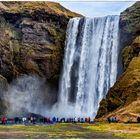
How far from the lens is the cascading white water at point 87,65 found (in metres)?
94.6

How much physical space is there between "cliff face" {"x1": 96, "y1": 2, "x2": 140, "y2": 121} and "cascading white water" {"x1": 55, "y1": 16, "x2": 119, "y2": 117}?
5014 mm

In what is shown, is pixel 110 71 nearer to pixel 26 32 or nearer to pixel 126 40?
pixel 126 40

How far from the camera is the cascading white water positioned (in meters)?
94.6

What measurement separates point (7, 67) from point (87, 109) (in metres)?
20.4

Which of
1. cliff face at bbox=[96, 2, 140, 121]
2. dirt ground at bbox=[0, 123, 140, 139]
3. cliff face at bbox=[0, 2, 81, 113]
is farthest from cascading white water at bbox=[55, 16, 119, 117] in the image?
dirt ground at bbox=[0, 123, 140, 139]

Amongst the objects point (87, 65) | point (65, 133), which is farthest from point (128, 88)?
point (87, 65)

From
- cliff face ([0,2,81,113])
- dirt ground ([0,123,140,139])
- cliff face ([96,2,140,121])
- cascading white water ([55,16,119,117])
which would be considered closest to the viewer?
dirt ground ([0,123,140,139])

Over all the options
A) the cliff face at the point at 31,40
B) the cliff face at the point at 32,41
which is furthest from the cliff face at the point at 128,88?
the cliff face at the point at 32,41

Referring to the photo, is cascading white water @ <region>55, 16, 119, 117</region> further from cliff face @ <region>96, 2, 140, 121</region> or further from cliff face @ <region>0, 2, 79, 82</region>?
cliff face @ <region>96, 2, 140, 121</region>

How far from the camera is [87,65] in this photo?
328 ft

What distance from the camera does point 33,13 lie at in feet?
344

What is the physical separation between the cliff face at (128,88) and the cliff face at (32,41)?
18.0 m

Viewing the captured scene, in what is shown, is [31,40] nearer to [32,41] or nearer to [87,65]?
[32,41]

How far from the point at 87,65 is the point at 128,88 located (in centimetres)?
2954
